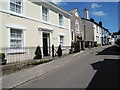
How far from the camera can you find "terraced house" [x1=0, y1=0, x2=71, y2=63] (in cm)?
900

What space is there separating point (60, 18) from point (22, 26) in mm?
7769

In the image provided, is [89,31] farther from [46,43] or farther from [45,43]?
[45,43]

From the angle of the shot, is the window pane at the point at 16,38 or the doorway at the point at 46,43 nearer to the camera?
the window pane at the point at 16,38

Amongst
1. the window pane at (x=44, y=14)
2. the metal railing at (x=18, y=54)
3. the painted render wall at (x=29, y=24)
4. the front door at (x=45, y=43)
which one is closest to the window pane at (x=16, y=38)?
the metal railing at (x=18, y=54)

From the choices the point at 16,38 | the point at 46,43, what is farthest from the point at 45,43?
the point at 16,38

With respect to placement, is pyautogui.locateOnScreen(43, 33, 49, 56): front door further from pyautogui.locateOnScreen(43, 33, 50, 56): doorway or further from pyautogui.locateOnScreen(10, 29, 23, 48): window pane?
pyautogui.locateOnScreen(10, 29, 23, 48): window pane

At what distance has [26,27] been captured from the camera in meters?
10.7

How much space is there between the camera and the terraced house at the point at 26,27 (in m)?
9.00

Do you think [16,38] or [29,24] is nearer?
[16,38]

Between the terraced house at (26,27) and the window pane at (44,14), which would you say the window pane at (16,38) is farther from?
the window pane at (44,14)

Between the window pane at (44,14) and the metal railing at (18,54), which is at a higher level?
the window pane at (44,14)

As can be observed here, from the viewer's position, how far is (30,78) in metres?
6.44

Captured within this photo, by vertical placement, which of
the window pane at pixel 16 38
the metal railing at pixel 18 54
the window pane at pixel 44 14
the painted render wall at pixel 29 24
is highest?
the window pane at pixel 44 14

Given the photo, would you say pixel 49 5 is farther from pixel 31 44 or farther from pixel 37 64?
pixel 37 64
